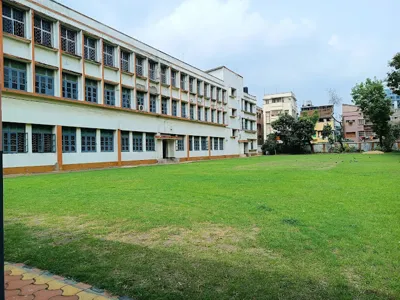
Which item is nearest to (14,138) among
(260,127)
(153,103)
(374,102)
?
(153,103)

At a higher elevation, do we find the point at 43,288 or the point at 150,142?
the point at 150,142

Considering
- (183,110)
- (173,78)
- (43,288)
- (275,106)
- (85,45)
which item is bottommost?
(43,288)

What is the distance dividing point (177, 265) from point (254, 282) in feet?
2.89

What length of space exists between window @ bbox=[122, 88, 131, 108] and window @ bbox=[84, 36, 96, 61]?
A: 3.77m

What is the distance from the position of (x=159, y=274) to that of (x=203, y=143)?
35150 millimetres

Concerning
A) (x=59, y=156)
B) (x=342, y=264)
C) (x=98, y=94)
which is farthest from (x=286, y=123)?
(x=342, y=264)

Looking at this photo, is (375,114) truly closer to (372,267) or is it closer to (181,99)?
(181,99)

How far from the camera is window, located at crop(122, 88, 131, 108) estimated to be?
2592 centimetres

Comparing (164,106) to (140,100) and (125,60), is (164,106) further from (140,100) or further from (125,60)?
(125,60)

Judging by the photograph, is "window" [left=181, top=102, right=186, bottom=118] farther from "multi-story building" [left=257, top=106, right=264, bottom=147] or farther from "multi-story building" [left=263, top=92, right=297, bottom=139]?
"multi-story building" [left=263, top=92, right=297, bottom=139]

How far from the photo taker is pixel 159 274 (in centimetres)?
308

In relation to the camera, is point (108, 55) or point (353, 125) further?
point (353, 125)

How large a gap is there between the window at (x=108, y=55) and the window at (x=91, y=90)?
237 cm

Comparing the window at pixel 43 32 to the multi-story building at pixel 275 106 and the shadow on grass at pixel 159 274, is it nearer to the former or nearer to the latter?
the shadow on grass at pixel 159 274
